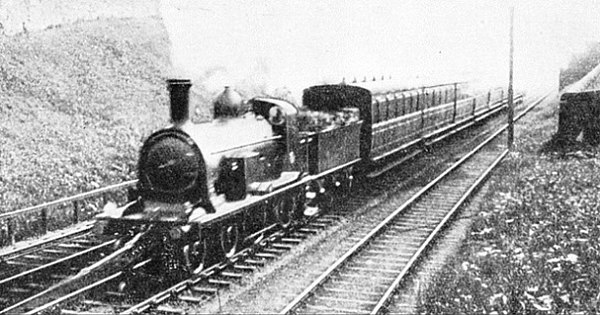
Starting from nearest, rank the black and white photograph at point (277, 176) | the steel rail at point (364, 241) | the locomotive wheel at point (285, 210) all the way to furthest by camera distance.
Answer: the steel rail at point (364, 241)
the black and white photograph at point (277, 176)
the locomotive wheel at point (285, 210)

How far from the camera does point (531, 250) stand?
36.0 ft

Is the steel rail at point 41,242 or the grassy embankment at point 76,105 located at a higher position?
the grassy embankment at point 76,105

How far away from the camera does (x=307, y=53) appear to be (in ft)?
74.2

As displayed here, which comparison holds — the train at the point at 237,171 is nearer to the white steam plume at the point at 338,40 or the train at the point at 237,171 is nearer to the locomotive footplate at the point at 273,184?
the locomotive footplate at the point at 273,184

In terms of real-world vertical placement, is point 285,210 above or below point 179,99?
below

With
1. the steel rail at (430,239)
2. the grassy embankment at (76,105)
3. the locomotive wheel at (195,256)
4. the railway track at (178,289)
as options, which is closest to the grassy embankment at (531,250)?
the steel rail at (430,239)

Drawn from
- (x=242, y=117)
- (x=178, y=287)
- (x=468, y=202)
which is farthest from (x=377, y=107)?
(x=178, y=287)

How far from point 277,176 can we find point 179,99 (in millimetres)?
Answer: 3280

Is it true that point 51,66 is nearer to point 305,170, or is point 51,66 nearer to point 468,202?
point 305,170

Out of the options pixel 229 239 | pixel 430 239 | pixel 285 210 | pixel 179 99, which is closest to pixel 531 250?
pixel 430 239

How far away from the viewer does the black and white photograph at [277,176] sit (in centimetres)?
964

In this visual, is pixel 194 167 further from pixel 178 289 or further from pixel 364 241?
pixel 364 241

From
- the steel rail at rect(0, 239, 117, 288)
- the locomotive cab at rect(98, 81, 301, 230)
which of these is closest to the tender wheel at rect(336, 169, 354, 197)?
the locomotive cab at rect(98, 81, 301, 230)

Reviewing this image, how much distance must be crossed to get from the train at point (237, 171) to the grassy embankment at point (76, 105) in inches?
196
